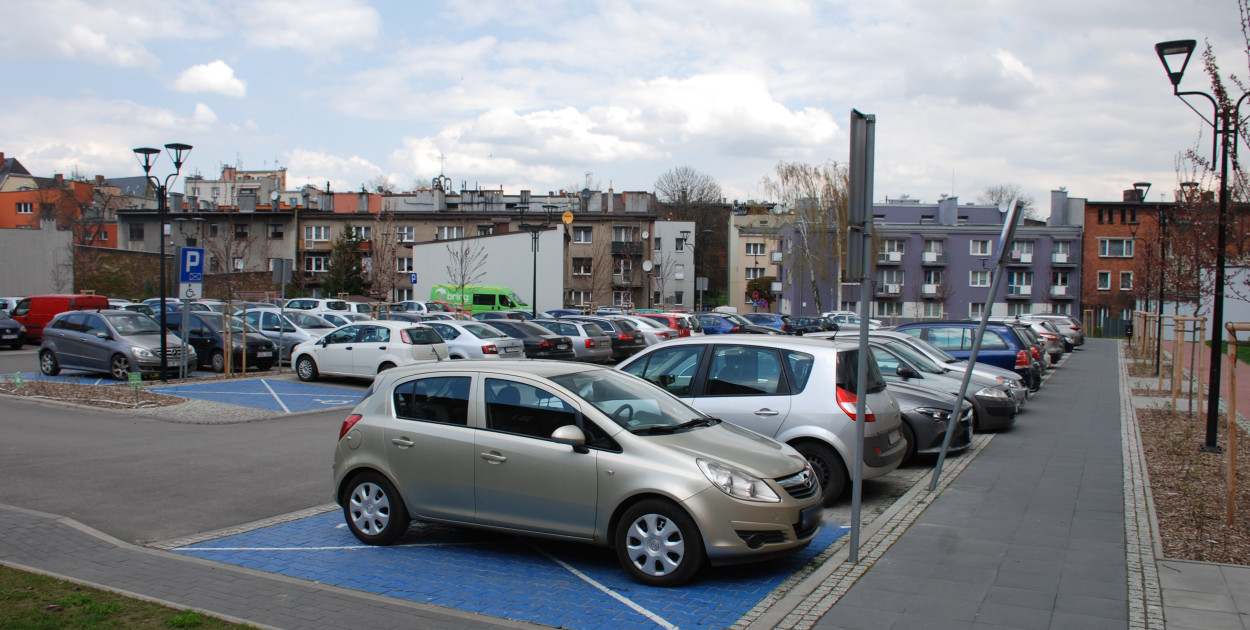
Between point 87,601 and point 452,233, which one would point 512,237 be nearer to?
point 452,233

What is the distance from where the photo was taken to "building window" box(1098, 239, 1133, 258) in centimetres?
7088

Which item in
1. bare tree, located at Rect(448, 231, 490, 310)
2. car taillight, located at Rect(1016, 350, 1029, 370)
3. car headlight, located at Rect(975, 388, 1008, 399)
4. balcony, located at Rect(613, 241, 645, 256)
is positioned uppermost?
balcony, located at Rect(613, 241, 645, 256)

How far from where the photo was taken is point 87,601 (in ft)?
17.1

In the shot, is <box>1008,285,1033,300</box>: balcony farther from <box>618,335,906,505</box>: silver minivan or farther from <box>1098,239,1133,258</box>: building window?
<box>618,335,906,505</box>: silver minivan

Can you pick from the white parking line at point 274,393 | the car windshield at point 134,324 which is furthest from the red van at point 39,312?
the white parking line at point 274,393

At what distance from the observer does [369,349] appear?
64.1 feet

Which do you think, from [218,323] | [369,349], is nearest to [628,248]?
[218,323]

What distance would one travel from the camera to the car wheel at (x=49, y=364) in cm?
2034

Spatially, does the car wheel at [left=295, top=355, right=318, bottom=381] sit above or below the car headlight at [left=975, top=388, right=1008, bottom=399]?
below

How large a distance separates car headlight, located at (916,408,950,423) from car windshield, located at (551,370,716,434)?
4.71m

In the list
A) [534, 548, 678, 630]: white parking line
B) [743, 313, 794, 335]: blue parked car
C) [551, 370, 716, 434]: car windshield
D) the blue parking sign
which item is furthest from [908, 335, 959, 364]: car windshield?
[743, 313, 794, 335]: blue parked car

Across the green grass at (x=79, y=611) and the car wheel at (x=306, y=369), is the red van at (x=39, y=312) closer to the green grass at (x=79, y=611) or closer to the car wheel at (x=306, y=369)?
the car wheel at (x=306, y=369)

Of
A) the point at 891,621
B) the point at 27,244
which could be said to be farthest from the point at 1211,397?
the point at 27,244

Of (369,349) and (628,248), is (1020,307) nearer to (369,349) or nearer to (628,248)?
(628,248)
